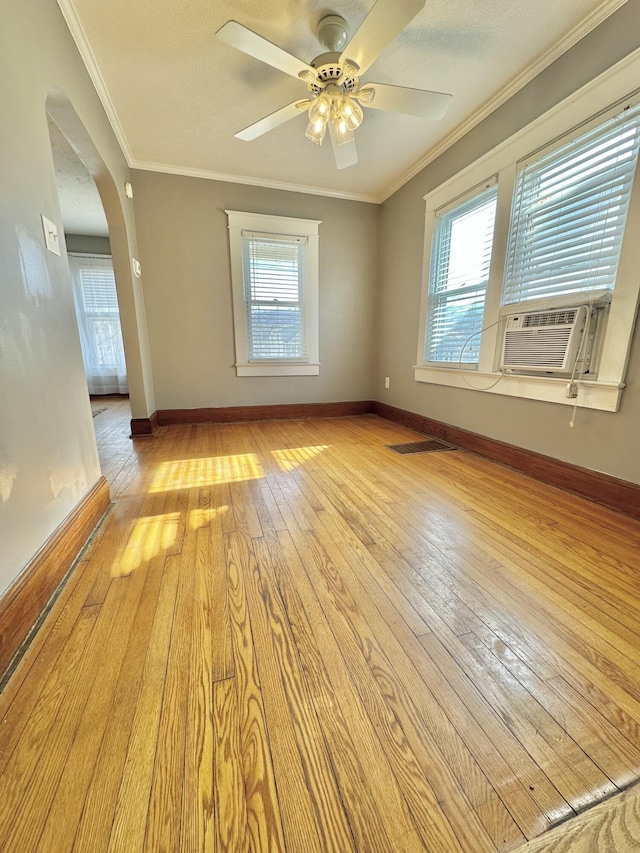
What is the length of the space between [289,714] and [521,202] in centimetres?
294

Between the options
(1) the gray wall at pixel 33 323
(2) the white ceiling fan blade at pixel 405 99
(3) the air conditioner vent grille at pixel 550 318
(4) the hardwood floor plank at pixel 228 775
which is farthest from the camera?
(3) the air conditioner vent grille at pixel 550 318

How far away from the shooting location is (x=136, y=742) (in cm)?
71

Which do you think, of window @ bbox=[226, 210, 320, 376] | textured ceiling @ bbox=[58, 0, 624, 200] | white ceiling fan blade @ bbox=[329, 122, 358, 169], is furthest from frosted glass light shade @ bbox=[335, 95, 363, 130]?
window @ bbox=[226, 210, 320, 376]

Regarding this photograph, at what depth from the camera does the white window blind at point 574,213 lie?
1.66m

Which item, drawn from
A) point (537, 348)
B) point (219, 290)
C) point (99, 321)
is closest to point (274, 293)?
point (219, 290)

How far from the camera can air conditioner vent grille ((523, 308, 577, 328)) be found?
191 centimetres

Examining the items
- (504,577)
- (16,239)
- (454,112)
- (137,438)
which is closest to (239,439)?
(137,438)

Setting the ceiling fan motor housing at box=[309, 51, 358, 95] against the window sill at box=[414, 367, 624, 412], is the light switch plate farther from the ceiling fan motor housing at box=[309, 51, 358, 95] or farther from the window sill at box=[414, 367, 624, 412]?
the window sill at box=[414, 367, 624, 412]

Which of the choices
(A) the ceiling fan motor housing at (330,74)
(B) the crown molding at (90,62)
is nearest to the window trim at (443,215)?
(A) the ceiling fan motor housing at (330,74)

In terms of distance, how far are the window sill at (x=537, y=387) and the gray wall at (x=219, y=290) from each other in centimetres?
138

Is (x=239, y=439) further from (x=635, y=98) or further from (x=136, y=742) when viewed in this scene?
(x=635, y=98)

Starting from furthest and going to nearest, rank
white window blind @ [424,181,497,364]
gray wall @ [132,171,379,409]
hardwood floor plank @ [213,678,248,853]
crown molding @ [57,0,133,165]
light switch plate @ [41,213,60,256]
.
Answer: gray wall @ [132,171,379,409], white window blind @ [424,181,497,364], crown molding @ [57,0,133,165], light switch plate @ [41,213,60,256], hardwood floor plank @ [213,678,248,853]

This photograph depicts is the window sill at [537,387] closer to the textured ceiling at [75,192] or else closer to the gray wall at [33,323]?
the gray wall at [33,323]

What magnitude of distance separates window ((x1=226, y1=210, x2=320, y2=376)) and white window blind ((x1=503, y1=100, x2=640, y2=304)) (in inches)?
83.4
